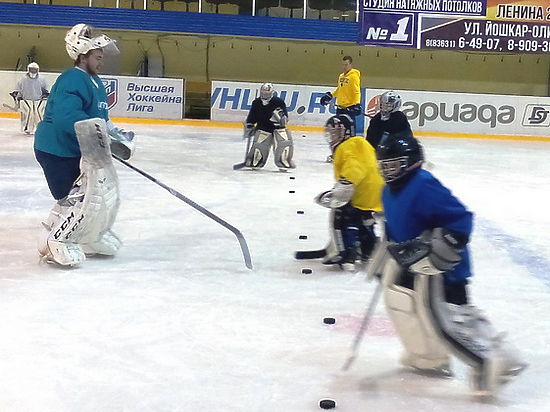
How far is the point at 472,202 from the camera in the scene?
22.9ft

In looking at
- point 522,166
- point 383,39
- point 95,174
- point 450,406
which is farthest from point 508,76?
point 450,406

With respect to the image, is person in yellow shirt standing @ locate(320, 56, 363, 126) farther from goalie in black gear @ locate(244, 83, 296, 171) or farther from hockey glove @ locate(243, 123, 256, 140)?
hockey glove @ locate(243, 123, 256, 140)

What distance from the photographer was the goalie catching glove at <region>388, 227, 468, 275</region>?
2363mm

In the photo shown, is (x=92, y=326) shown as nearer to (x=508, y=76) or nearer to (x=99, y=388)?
(x=99, y=388)

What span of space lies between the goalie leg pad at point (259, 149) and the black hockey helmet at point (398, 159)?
20.3ft

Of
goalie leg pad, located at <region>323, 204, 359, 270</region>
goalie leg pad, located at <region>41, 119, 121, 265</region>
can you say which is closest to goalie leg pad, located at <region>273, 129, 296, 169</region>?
goalie leg pad, located at <region>323, 204, 359, 270</region>

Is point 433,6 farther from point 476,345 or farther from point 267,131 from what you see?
point 476,345

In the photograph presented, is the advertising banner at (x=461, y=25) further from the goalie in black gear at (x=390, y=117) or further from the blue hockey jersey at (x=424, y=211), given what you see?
the blue hockey jersey at (x=424, y=211)

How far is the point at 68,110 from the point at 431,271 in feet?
7.88

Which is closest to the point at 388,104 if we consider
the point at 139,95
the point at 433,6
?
the point at 139,95

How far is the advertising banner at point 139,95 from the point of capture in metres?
14.1

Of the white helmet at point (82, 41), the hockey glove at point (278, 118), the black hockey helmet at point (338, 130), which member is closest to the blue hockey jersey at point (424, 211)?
the black hockey helmet at point (338, 130)

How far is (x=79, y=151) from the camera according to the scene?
4.25m

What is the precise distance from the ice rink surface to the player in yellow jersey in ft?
0.58
